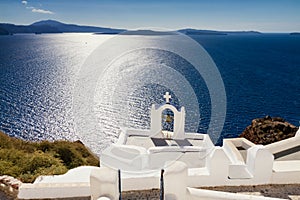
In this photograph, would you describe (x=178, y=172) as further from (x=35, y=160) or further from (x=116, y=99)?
(x=116, y=99)

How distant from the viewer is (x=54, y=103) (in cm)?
3666

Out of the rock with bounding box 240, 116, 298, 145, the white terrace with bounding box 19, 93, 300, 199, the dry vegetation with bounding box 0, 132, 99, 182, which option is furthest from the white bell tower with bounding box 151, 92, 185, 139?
the rock with bounding box 240, 116, 298, 145

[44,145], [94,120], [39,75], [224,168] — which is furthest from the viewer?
[39,75]

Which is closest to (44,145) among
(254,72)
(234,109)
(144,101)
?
(144,101)

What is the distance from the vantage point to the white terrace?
4.59 metres

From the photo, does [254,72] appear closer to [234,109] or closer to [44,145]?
[234,109]

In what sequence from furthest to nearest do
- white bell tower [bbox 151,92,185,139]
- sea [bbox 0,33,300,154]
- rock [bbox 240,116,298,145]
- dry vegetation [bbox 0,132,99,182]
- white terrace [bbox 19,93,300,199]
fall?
1. sea [bbox 0,33,300,154]
2. rock [bbox 240,116,298,145]
3. white bell tower [bbox 151,92,185,139]
4. dry vegetation [bbox 0,132,99,182]
5. white terrace [bbox 19,93,300,199]

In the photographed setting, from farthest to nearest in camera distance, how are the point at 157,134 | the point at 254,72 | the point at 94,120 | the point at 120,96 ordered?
the point at 254,72 < the point at 120,96 < the point at 94,120 < the point at 157,134

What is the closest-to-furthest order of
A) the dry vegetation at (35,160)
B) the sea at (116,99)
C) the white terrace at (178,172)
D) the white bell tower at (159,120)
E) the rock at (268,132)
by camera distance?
the white terrace at (178,172)
the dry vegetation at (35,160)
the white bell tower at (159,120)
the rock at (268,132)
the sea at (116,99)

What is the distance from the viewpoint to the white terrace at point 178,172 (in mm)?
4590

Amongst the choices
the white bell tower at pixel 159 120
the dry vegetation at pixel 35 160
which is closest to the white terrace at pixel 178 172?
the dry vegetation at pixel 35 160

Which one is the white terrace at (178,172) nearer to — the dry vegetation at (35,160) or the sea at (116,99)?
the dry vegetation at (35,160)

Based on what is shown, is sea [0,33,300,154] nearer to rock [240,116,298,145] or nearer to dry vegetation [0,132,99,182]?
rock [240,116,298,145]

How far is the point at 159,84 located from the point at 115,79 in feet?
27.2
